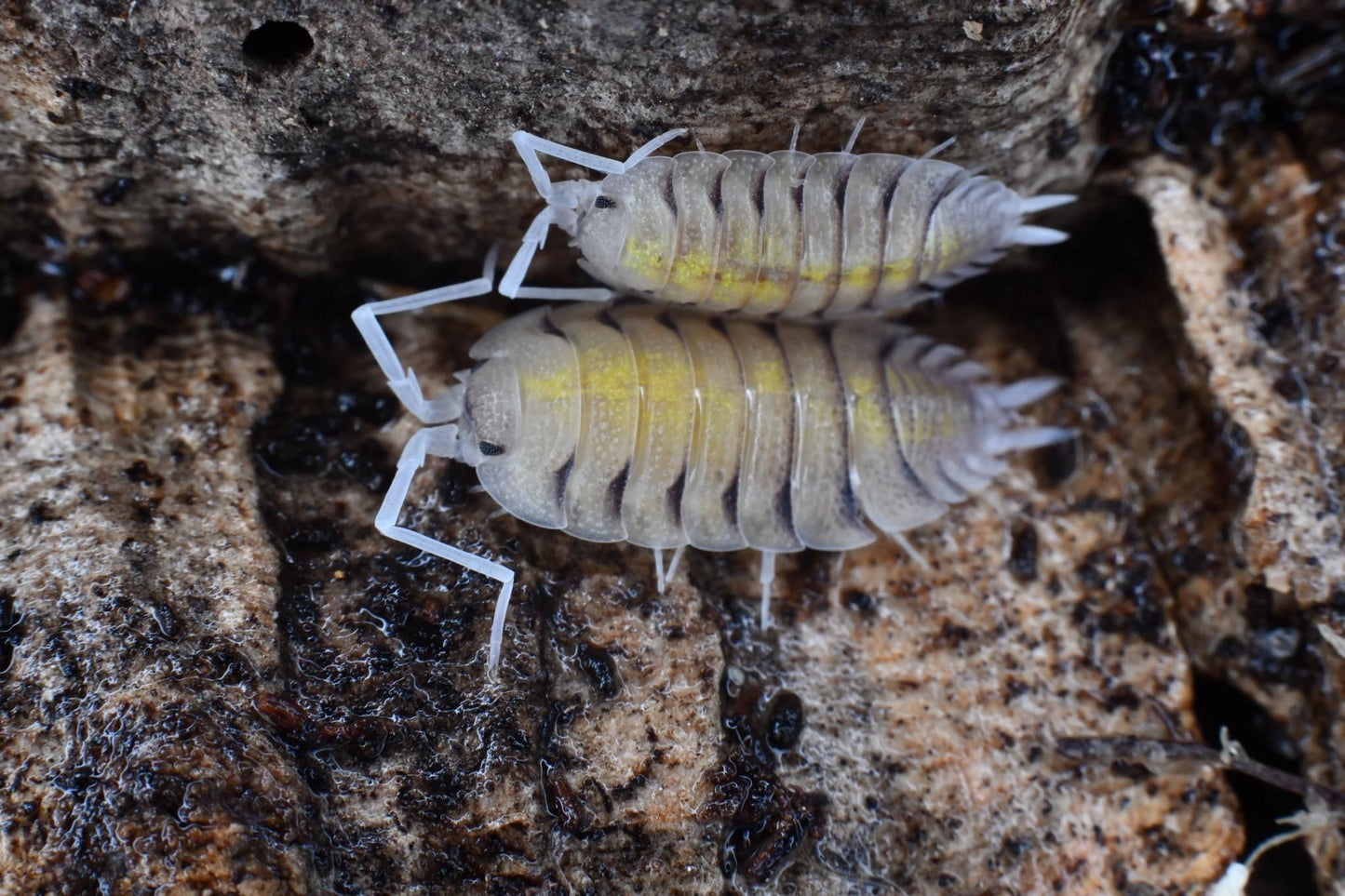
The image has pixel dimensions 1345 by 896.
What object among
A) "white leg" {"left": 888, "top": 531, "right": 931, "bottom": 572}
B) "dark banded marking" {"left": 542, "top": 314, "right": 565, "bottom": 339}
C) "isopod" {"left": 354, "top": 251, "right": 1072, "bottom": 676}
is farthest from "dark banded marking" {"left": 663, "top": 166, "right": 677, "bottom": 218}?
"white leg" {"left": 888, "top": 531, "right": 931, "bottom": 572}

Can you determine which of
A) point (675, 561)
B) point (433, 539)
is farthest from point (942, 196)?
point (433, 539)

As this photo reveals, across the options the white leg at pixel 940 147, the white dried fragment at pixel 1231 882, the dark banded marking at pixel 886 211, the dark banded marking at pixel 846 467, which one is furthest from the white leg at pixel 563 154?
the white dried fragment at pixel 1231 882

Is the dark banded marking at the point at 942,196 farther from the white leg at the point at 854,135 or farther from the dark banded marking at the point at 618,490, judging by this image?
the dark banded marking at the point at 618,490

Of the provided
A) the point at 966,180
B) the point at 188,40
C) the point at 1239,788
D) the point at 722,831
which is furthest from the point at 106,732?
the point at 1239,788

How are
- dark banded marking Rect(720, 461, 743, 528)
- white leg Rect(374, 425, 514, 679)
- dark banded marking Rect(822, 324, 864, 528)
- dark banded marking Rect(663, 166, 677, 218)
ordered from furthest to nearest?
dark banded marking Rect(822, 324, 864, 528) < dark banded marking Rect(720, 461, 743, 528) < dark banded marking Rect(663, 166, 677, 218) < white leg Rect(374, 425, 514, 679)

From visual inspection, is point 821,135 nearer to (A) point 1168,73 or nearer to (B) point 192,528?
(A) point 1168,73

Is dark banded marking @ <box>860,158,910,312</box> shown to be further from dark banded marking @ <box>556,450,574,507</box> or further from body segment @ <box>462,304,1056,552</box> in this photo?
dark banded marking @ <box>556,450,574,507</box>
